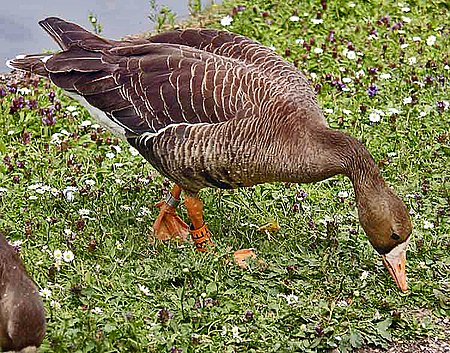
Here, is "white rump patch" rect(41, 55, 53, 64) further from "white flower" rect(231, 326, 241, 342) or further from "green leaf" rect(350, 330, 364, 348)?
"green leaf" rect(350, 330, 364, 348)

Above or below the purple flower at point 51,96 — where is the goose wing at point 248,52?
above

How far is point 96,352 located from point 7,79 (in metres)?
4.69

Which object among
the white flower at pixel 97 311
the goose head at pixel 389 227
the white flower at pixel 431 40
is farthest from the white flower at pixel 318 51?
the white flower at pixel 97 311

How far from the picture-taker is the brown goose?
20.0 feet

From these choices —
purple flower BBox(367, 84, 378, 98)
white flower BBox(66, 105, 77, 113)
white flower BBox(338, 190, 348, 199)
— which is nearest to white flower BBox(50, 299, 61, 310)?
white flower BBox(338, 190, 348, 199)

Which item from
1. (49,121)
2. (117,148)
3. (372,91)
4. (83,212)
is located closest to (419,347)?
(83,212)

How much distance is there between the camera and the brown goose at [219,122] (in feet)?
20.0

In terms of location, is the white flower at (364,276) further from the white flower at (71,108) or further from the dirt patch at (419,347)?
the white flower at (71,108)

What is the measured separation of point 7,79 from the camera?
9086 millimetres

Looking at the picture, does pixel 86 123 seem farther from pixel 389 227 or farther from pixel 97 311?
pixel 389 227

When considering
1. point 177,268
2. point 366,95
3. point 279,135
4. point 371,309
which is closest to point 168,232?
point 177,268

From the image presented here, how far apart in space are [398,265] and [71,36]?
2.77 m

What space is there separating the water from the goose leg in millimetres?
3613

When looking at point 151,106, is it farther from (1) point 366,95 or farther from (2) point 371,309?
(1) point 366,95
